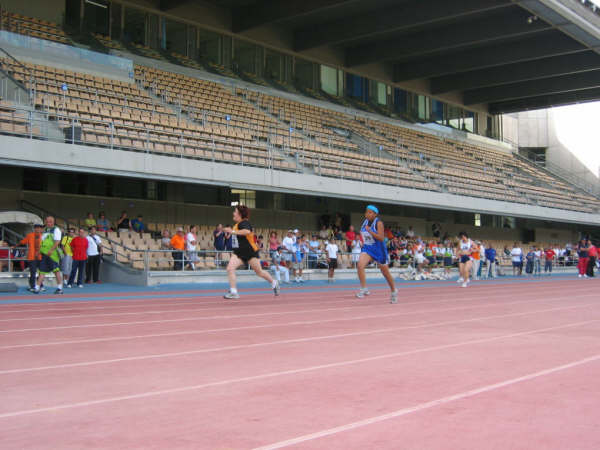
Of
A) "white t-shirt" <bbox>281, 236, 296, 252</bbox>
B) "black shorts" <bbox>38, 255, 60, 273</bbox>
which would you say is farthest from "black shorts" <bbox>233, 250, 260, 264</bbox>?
"white t-shirt" <bbox>281, 236, 296, 252</bbox>

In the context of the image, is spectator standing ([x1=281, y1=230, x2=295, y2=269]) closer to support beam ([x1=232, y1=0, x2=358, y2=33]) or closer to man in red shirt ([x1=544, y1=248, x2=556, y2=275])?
support beam ([x1=232, y1=0, x2=358, y2=33])

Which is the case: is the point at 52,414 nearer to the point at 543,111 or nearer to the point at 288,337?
the point at 288,337

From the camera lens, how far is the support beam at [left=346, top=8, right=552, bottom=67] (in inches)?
1364

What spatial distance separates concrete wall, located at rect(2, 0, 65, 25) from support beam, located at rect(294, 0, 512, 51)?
14248 mm

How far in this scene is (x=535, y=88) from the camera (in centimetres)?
4734

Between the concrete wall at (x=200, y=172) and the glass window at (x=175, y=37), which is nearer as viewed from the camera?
the concrete wall at (x=200, y=172)

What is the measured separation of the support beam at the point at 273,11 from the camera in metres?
31.9

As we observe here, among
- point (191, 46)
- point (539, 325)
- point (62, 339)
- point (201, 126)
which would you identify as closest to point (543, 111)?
point (191, 46)

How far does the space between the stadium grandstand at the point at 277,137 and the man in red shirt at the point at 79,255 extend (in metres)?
0.18

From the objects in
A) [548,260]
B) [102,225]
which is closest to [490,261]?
[548,260]

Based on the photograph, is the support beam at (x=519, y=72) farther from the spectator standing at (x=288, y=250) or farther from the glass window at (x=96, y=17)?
the spectator standing at (x=288, y=250)

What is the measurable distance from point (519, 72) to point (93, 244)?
110ft

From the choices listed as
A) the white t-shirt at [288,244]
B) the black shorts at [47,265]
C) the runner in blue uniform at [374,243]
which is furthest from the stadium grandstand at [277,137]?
the runner in blue uniform at [374,243]

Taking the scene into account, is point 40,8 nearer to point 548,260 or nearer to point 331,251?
point 331,251
